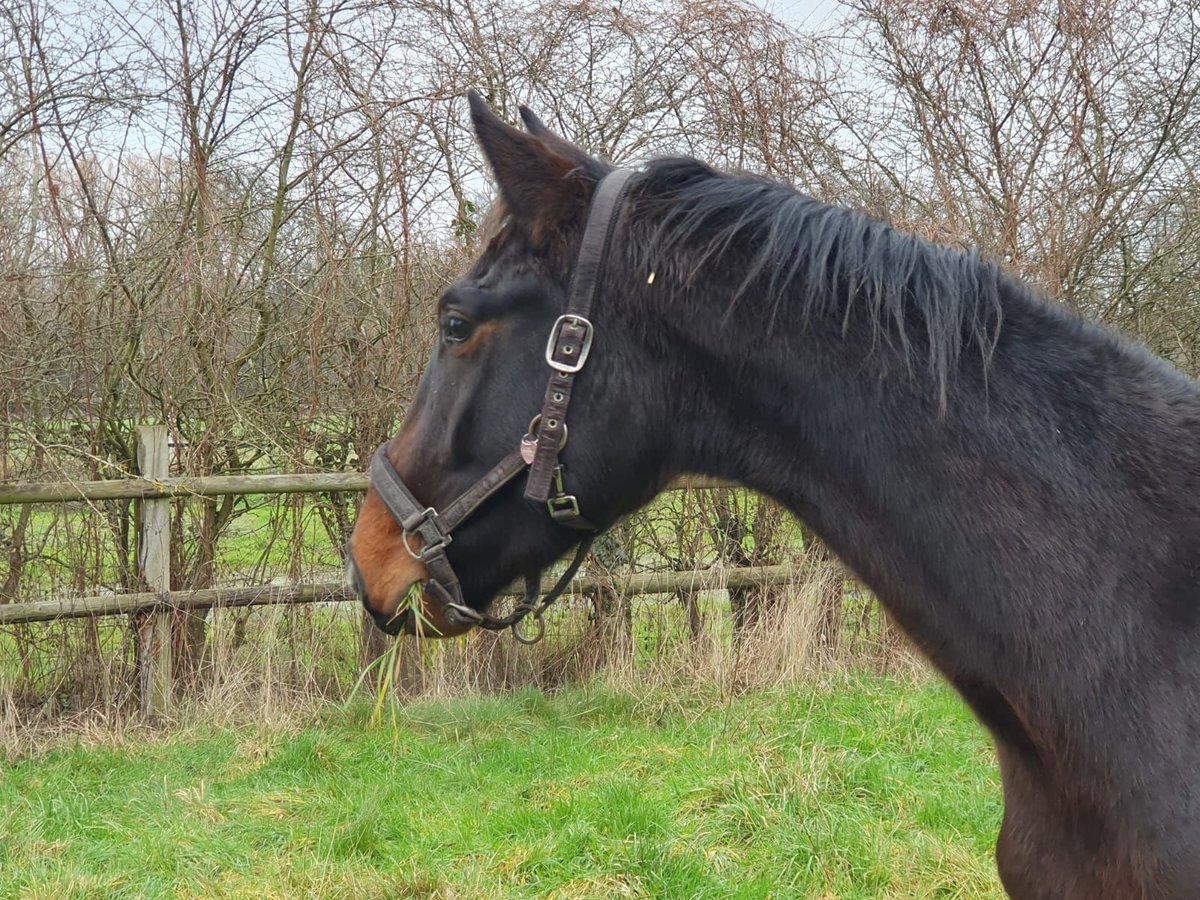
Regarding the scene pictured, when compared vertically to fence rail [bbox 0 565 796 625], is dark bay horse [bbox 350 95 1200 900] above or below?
above

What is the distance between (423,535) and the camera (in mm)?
1857

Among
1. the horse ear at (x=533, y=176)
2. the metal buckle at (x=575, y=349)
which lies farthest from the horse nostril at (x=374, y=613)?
the horse ear at (x=533, y=176)

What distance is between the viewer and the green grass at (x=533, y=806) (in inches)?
127

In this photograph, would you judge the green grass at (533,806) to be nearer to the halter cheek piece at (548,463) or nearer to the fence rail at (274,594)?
the fence rail at (274,594)

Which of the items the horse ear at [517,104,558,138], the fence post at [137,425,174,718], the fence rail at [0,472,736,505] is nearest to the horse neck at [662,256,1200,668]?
the horse ear at [517,104,558,138]

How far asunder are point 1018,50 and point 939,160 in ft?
2.96

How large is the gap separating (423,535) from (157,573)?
414 cm

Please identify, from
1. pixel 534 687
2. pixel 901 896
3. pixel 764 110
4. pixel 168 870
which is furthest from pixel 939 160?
pixel 168 870

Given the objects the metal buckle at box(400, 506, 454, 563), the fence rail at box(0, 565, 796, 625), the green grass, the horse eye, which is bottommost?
the green grass

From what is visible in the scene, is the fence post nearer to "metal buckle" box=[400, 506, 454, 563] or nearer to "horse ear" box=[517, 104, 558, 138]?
"metal buckle" box=[400, 506, 454, 563]

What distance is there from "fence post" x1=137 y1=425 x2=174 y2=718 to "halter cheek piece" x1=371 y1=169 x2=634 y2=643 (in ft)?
13.0

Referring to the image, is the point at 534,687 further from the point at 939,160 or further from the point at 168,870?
the point at 939,160

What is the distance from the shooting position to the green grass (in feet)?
10.6

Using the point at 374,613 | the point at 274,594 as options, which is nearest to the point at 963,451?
the point at 374,613
